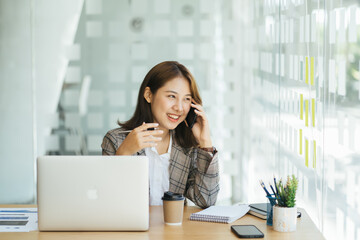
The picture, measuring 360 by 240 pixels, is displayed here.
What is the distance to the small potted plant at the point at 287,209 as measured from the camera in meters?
2.06

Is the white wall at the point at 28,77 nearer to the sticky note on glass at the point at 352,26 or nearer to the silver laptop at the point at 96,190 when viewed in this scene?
the silver laptop at the point at 96,190

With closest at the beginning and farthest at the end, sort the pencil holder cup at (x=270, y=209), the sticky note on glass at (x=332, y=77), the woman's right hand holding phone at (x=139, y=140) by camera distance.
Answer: the pencil holder cup at (x=270, y=209) → the sticky note on glass at (x=332, y=77) → the woman's right hand holding phone at (x=139, y=140)

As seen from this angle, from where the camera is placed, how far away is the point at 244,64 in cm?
471

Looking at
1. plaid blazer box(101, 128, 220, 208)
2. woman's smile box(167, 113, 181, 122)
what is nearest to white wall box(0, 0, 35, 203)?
plaid blazer box(101, 128, 220, 208)

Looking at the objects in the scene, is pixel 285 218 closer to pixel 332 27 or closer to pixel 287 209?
pixel 287 209

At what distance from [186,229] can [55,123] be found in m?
2.81

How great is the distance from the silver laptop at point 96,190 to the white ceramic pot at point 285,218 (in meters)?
0.50

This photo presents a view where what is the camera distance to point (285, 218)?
206 cm

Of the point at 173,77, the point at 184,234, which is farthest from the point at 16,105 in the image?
the point at 184,234

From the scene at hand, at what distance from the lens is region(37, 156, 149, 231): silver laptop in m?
2.02

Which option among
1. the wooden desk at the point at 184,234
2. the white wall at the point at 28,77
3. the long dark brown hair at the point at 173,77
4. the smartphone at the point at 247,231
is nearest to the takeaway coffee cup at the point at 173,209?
the wooden desk at the point at 184,234

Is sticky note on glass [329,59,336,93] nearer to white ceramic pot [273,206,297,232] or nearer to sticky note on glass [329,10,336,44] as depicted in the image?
sticky note on glass [329,10,336,44]

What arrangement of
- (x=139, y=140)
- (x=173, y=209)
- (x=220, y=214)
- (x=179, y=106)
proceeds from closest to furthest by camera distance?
1. (x=173, y=209)
2. (x=220, y=214)
3. (x=139, y=140)
4. (x=179, y=106)

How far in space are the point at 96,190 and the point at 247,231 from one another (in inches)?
23.2
